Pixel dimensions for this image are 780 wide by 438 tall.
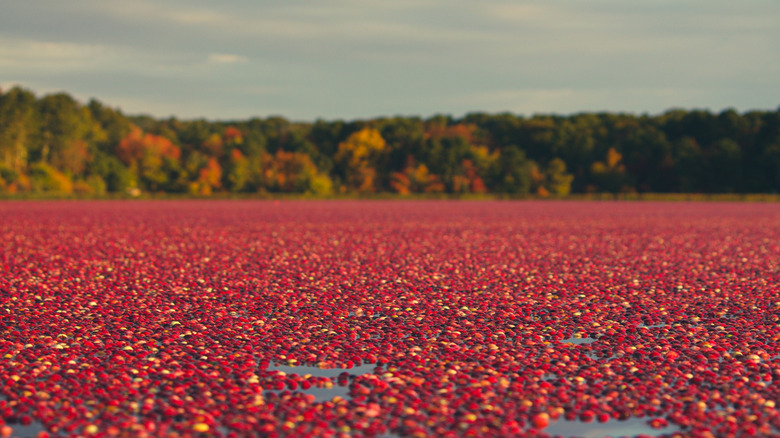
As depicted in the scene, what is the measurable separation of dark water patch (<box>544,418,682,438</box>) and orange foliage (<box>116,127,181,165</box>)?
141 m

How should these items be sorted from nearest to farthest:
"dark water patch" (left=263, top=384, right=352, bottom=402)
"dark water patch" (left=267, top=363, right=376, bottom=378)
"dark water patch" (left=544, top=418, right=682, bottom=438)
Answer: "dark water patch" (left=544, top=418, right=682, bottom=438), "dark water patch" (left=263, top=384, right=352, bottom=402), "dark water patch" (left=267, top=363, right=376, bottom=378)

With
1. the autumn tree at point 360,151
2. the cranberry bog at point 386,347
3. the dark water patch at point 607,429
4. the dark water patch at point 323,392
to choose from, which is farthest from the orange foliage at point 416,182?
the dark water patch at point 607,429

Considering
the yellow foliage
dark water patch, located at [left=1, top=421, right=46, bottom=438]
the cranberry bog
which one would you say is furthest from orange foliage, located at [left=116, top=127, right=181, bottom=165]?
dark water patch, located at [left=1, top=421, right=46, bottom=438]

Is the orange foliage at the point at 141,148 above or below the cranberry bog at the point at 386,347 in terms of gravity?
above

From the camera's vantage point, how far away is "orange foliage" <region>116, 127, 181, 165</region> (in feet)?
463

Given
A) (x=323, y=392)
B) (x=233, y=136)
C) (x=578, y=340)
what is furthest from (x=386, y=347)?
(x=233, y=136)

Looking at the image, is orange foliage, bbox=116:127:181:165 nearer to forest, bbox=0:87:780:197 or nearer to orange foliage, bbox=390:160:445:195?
forest, bbox=0:87:780:197

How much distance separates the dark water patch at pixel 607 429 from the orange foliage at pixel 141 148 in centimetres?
14098

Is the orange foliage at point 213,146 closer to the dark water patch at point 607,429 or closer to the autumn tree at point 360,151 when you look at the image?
the autumn tree at point 360,151

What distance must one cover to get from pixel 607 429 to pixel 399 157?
5816 inches

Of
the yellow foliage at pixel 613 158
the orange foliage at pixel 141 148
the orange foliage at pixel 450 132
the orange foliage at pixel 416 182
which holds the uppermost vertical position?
the orange foliage at pixel 450 132

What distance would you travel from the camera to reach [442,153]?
479ft

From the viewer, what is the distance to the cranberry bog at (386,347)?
269 inches

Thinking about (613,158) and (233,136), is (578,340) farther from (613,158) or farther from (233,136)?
(233,136)
